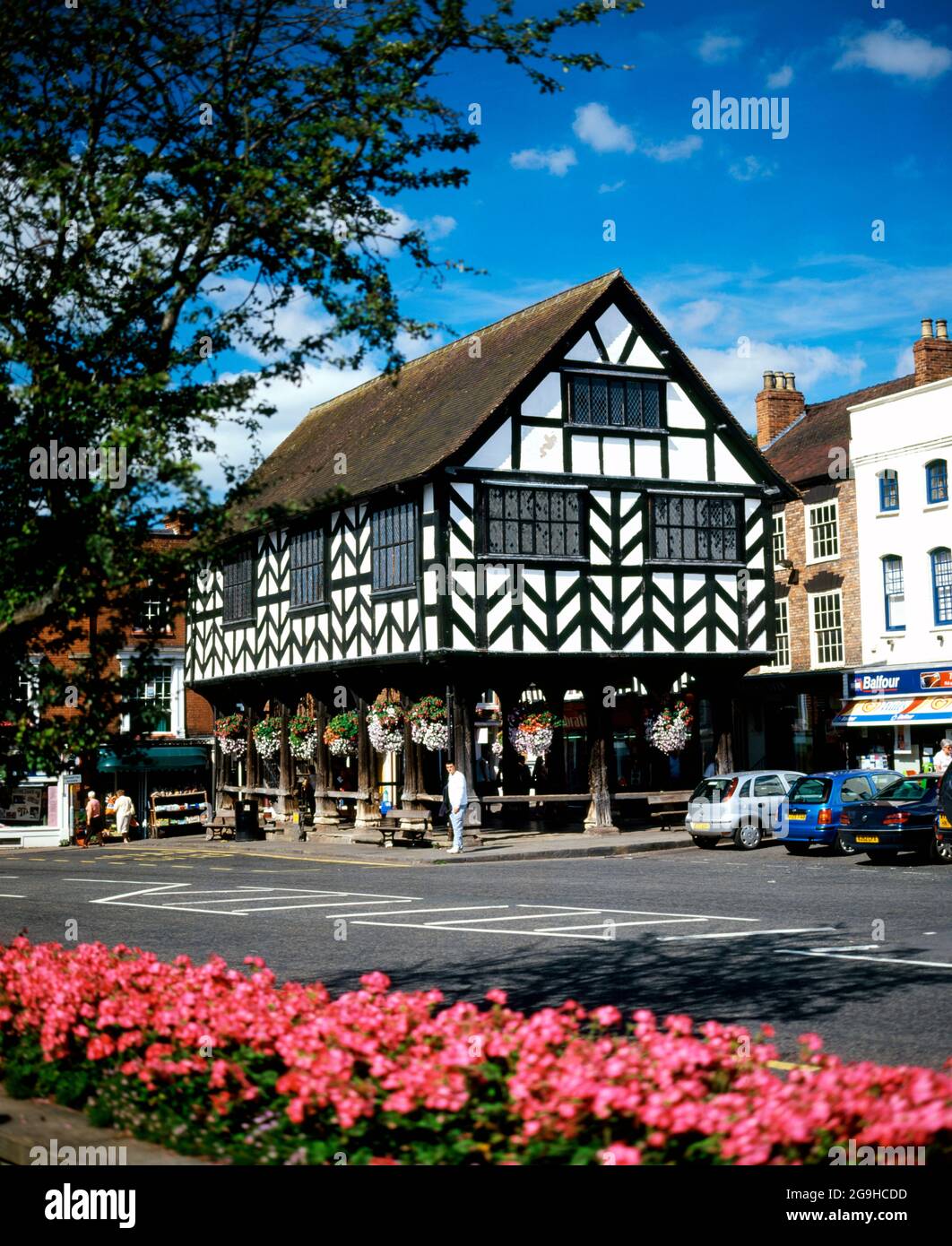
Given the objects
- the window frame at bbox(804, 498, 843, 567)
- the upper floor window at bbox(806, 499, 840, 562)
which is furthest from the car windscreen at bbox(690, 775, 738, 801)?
the upper floor window at bbox(806, 499, 840, 562)

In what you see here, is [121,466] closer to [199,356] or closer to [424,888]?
[199,356]

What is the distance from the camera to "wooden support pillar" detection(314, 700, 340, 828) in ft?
119

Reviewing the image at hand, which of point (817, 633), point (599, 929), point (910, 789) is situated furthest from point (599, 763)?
point (599, 929)

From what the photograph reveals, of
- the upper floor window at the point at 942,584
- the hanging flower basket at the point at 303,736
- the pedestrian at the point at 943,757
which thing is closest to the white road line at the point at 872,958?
the pedestrian at the point at 943,757

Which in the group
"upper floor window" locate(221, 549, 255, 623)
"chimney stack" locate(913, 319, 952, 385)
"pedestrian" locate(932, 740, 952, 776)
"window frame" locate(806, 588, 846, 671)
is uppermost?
"chimney stack" locate(913, 319, 952, 385)

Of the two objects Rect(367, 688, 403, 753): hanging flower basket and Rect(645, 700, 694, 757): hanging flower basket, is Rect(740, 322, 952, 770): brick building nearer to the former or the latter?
Rect(645, 700, 694, 757): hanging flower basket

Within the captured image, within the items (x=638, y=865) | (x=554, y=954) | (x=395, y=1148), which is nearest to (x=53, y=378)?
(x=395, y=1148)

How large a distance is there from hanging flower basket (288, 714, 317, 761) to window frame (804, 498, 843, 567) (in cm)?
1572

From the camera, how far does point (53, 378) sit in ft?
28.2

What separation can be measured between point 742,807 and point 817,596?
13472 millimetres

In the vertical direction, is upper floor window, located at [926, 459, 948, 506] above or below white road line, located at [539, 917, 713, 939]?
above

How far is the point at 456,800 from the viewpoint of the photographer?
95.6 ft
